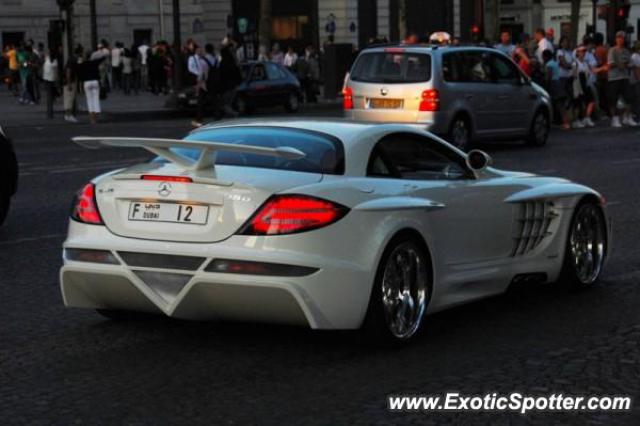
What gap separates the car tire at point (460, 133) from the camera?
2102 cm

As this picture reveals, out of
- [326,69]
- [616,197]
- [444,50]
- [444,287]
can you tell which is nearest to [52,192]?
[616,197]

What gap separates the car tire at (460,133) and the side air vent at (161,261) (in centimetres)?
1428

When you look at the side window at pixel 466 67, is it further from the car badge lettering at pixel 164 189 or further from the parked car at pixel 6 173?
the car badge lettering at pixel 164 189

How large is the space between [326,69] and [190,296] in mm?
35158

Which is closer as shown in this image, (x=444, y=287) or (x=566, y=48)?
(x=444, y=287)

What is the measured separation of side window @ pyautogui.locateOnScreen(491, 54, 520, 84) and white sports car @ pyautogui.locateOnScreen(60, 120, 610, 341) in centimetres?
1442

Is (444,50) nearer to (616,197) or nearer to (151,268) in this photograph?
(616,197)

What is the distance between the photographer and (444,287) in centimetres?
746

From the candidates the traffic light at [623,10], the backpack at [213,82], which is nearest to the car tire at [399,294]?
the backpack at [213,82]

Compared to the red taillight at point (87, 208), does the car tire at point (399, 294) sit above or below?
below

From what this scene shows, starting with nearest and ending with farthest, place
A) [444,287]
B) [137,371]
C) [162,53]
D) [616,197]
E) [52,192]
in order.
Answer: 1. [137,371]
2. [444,287]
3. [616,197]
4. [52,192]
5. [162,53]

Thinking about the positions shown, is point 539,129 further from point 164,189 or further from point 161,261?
point 161,261

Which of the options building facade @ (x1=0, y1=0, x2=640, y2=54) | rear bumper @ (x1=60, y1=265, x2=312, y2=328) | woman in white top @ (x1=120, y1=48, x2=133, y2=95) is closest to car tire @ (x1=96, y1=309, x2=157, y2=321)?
rear bumper @ (x1=60, y1=265, x2=312, y2=328)

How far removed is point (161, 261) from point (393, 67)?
47.6ft
